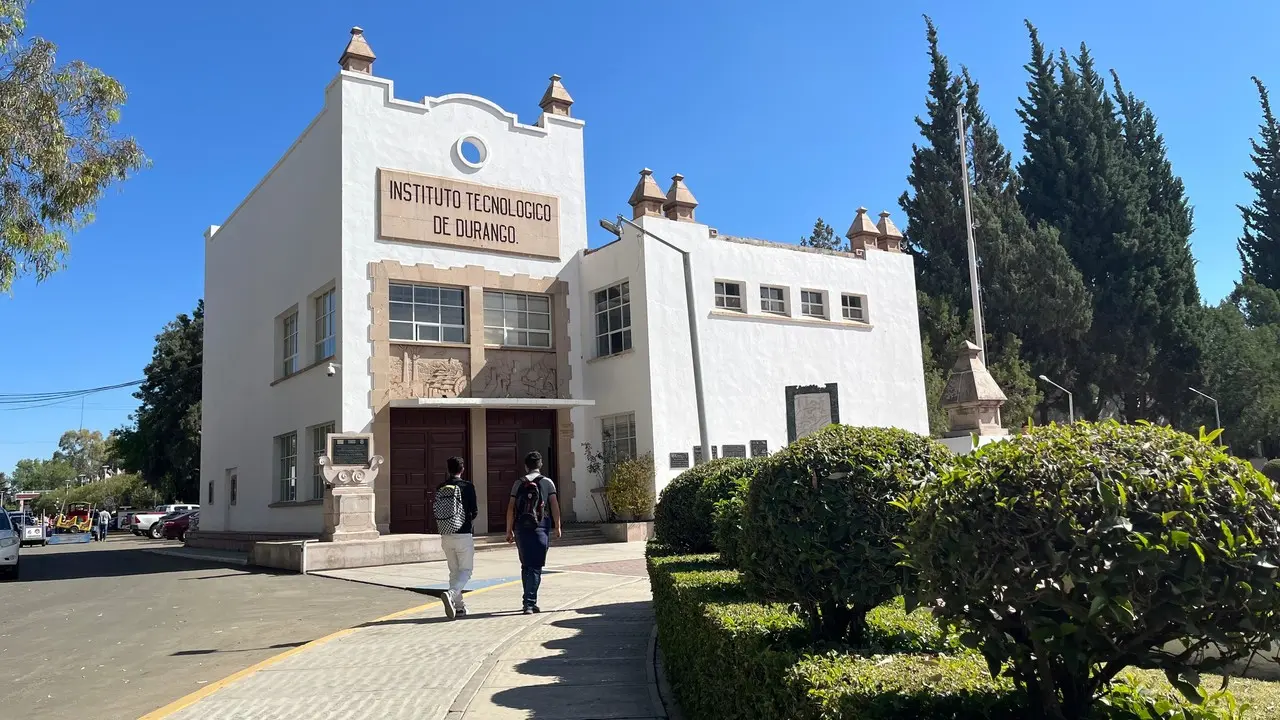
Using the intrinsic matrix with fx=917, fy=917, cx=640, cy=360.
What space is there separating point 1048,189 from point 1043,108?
4.17m

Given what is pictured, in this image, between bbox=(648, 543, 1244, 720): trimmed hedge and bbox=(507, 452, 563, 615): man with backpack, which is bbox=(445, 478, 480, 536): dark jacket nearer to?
bbox=(507, 452, 563, 615): man with backpack

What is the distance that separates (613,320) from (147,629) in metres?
14.3

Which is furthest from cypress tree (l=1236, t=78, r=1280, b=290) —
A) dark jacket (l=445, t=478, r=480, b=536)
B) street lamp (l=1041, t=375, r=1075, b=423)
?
dark jacket (l=445, t=478, r=480, b=536)

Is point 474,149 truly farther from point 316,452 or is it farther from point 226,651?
point 226,651

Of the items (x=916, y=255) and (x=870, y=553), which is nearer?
(x=870, y=553)

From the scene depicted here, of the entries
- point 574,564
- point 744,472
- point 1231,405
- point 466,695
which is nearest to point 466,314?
point 574,564

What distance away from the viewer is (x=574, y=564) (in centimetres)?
1578

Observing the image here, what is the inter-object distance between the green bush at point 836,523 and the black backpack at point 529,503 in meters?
5.06

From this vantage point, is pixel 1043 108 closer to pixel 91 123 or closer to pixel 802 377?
pixel 802 377

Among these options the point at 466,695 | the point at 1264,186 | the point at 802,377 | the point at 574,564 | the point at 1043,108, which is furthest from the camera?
the point at 1264,186

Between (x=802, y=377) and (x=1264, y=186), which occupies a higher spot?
(x=1264, y=186)

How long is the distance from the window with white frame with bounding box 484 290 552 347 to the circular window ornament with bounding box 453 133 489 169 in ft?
10.7

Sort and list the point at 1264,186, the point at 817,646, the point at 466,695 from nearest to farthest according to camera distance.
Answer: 1. the point at 817,646
2. the point at 466,695
3. the point at 1264,186

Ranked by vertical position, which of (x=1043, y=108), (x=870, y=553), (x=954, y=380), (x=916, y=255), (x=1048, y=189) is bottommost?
(x=870, y=553)
